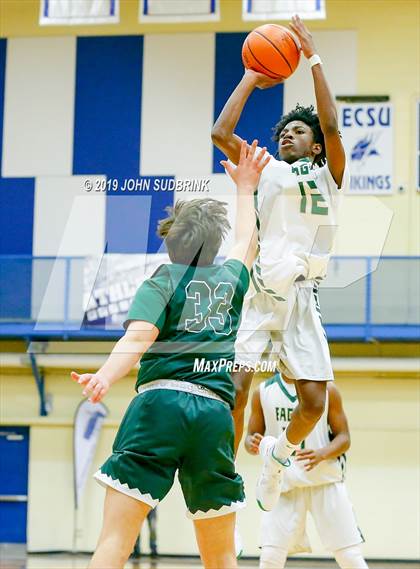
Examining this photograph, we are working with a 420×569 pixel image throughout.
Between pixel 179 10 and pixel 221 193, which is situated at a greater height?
pixel 179 10

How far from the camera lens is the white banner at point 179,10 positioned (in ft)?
38.8

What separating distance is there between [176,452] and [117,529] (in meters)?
0.36

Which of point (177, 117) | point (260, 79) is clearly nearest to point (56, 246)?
point (177, 117)

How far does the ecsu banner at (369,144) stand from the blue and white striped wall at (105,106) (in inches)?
14.6

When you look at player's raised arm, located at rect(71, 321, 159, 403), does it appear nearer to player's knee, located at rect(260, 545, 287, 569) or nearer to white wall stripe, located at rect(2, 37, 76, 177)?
player's knee, located at rect(260, 545, 287, 569)

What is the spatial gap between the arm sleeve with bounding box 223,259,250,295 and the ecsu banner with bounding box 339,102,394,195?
9.30 meters

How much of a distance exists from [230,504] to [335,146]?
76.5 inches

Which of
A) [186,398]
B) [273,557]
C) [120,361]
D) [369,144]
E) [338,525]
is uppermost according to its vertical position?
[369,144]

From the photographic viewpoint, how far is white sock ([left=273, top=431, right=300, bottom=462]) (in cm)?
558

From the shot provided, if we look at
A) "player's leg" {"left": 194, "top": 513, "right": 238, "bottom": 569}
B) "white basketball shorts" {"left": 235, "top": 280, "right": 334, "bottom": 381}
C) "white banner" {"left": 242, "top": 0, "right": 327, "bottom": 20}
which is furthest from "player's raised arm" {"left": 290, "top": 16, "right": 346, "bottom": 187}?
"white banner" {"left": 242, "top": 0, "right": 327, "bottom": 20}

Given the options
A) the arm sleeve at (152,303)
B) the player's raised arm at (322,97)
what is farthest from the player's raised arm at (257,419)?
the arm sleeve at (152,303)

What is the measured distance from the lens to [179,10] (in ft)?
38.8

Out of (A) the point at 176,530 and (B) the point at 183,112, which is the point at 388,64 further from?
(A) the point at 176,530

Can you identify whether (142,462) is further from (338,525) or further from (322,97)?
(338,525)
